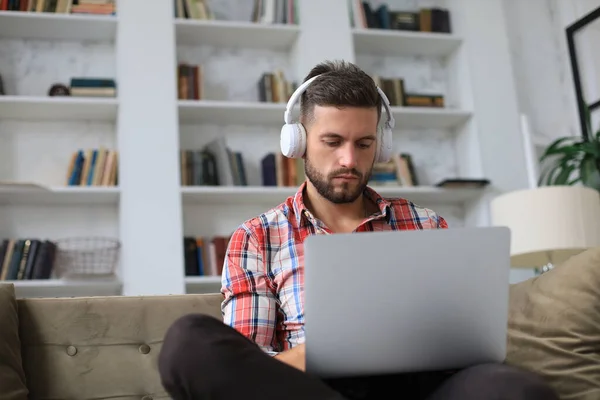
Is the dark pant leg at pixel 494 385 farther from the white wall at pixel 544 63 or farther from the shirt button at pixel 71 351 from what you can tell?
the white wall at pixel 544 63

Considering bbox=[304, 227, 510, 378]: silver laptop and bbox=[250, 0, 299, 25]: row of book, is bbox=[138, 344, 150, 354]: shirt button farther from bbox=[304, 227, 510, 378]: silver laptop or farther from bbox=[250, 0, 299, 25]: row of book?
bbox=[250, 0, 299, 25]: row of book

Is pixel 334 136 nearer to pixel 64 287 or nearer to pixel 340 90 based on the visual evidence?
pixel 340 90

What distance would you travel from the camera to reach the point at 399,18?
14.2 ft

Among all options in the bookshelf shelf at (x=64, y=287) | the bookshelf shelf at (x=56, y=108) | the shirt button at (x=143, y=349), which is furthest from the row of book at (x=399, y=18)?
the shirt button at (x=143, y=349)

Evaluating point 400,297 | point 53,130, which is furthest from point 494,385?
point 53,130

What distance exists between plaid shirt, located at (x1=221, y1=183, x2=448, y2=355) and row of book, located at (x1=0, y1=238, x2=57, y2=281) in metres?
1.97

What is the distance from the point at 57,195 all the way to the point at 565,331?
8.32 feet

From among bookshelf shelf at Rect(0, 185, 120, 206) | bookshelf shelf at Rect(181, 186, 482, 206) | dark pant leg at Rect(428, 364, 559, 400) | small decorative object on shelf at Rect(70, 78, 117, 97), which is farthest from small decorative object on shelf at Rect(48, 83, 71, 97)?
dark pant leg at Rect(428, 364, 559, 400)

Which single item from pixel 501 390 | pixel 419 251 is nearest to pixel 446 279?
pixel 419 251

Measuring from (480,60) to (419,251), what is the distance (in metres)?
3.24

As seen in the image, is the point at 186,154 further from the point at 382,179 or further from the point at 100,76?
the point at 382,179

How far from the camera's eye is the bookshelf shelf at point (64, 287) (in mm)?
3441

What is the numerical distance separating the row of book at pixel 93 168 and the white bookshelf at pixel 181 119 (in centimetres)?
7

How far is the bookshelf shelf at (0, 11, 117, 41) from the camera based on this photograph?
12.1ft
